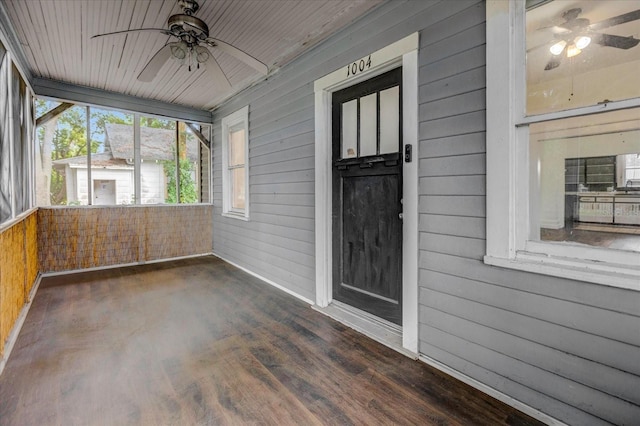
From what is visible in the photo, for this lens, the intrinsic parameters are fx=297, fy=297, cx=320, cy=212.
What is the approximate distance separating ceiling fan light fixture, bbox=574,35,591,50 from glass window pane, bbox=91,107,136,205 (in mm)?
5453

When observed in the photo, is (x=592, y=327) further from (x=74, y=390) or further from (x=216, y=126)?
(x=216, y=126)

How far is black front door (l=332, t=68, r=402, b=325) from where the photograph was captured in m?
2.40

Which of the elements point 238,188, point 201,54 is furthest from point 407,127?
point 238,188

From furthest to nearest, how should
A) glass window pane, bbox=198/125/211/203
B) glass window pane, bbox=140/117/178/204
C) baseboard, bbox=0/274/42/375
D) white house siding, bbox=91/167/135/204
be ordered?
glass window pane, bbox=198/125/211/203 < glass window pane, bbox=140/117/178/204 < white house siding, bbox=91/167/135/204 < baseboard, bbox=0/274/42/375

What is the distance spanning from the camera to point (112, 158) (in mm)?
4629

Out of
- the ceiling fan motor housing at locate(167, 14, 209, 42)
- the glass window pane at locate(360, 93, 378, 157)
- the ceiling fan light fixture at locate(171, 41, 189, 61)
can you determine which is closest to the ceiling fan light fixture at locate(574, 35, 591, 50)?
the glass window pane at locate(360, 93, 378, 157)

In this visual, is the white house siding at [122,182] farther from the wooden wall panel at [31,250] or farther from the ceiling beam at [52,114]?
the wooden wall panel at [31,250]

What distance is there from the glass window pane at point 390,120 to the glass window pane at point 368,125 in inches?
2.7

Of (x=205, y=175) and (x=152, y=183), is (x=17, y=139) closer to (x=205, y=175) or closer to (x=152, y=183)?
(x=152, y=183)

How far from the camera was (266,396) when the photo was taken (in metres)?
1.76

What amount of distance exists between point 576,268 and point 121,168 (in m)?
A: 5.59

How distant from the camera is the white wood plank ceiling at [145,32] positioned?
2434 mm

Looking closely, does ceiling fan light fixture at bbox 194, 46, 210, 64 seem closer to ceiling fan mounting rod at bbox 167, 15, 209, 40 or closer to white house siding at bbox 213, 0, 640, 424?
ceiling fan mounting rod at bbox 167, 15, 209, 40

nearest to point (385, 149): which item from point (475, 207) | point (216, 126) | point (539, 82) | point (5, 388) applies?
point (475, 207)
